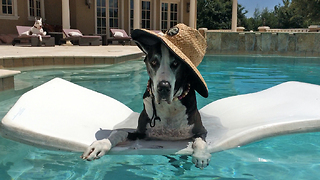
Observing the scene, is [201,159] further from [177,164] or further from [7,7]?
[7,7]

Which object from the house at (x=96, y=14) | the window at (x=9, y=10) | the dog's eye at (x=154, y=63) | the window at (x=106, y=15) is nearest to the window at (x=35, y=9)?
the house at (x=96, y=14)

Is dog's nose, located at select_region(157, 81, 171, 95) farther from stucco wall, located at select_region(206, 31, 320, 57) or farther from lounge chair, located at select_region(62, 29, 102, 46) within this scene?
lounge chair, located at select_region(62, 29, 102, 46)

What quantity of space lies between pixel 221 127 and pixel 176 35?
1.04 m

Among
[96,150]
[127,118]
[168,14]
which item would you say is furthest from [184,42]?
[168,14]

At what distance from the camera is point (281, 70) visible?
9.47m

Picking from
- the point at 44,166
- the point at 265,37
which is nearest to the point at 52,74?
the point at 44,166

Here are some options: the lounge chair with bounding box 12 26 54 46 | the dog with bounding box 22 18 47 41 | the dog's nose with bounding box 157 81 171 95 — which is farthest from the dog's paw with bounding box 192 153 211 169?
the lounge chair with bounding box 12 26 54 46

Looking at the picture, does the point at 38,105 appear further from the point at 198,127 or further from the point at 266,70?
the point at 266,70

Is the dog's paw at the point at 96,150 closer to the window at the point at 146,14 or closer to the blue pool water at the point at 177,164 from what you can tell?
the blue pool water at the point at 177,164

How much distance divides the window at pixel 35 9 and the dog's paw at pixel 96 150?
A: 640 inches

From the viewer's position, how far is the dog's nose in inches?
78.0

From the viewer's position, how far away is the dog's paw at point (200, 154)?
6.69 feet

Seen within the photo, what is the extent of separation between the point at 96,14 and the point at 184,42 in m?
17.1

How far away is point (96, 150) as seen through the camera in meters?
2.12
